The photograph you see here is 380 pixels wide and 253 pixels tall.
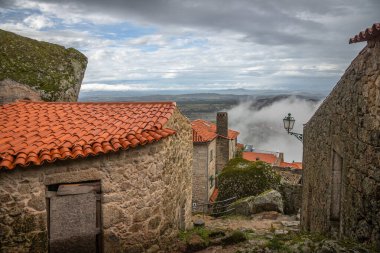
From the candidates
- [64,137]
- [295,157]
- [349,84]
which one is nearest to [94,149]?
[64,137]

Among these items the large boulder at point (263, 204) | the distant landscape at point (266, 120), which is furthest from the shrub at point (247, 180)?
the distant landscape at point (266, 120)

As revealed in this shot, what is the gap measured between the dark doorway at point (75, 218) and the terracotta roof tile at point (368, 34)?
5.54 metres

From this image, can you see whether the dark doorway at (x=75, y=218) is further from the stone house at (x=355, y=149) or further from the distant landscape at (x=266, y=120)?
the distant landscape at (x=266, y=120)

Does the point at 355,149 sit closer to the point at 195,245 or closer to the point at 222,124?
the point at 195,245

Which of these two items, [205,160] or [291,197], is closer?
[291,197]

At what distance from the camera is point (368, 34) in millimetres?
4648

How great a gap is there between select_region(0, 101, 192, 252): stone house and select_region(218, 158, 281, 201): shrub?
12160 mm

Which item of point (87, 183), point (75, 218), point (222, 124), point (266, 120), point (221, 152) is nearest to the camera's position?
point (75, 218)

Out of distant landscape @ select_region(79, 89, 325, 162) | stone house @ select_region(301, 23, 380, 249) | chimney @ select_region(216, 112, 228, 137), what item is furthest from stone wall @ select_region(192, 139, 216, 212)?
distant landscape @ select_region(79, 89, 325, 162)

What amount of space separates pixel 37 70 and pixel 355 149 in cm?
1145

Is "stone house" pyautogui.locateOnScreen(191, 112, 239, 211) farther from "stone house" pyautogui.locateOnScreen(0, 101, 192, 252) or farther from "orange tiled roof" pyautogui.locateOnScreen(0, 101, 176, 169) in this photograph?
"stone house" pyautogui.locateOnScreen(0, 101, 192, 252)

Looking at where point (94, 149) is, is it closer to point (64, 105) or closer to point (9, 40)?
point (64, 105)

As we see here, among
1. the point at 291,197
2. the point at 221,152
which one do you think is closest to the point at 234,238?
the point at 291,197

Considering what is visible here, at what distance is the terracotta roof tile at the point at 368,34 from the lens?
441cm
